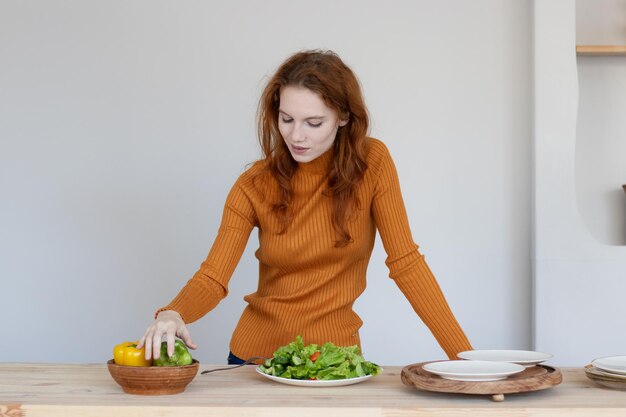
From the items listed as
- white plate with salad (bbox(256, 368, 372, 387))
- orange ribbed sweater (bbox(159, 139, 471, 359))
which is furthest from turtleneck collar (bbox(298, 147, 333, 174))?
white plate with salad (bbox(256, 368, 372, 387))

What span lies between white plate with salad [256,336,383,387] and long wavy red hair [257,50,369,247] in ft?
1.58

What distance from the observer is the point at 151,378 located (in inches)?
68.8

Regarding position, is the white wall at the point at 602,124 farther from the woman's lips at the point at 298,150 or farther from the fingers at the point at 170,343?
the fingers at the point at 170,343

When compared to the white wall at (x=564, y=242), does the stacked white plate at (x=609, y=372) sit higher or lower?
lower

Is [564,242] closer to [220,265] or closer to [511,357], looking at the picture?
[511,357]

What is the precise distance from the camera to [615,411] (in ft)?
5.34

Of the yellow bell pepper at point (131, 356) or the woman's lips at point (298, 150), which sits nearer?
the yellow bell pepper at point (131, 356)

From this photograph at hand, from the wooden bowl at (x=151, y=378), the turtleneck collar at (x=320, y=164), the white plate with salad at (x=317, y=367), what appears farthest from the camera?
the turtleneck collar at (x=320, y=164)

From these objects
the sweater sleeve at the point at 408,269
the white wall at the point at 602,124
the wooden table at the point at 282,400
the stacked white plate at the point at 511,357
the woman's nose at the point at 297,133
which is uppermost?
the white wall at the point at 602,124

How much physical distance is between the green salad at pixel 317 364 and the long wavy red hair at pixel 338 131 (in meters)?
0.48

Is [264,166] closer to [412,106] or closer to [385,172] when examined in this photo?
[385,172]

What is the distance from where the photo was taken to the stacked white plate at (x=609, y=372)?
71.7 inches

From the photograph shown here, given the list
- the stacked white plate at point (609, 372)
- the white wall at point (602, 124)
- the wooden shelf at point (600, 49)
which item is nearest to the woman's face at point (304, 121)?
the stacked white plate at point (609, 372)

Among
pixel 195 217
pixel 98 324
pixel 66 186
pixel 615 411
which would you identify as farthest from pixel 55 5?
pixel 615 411
